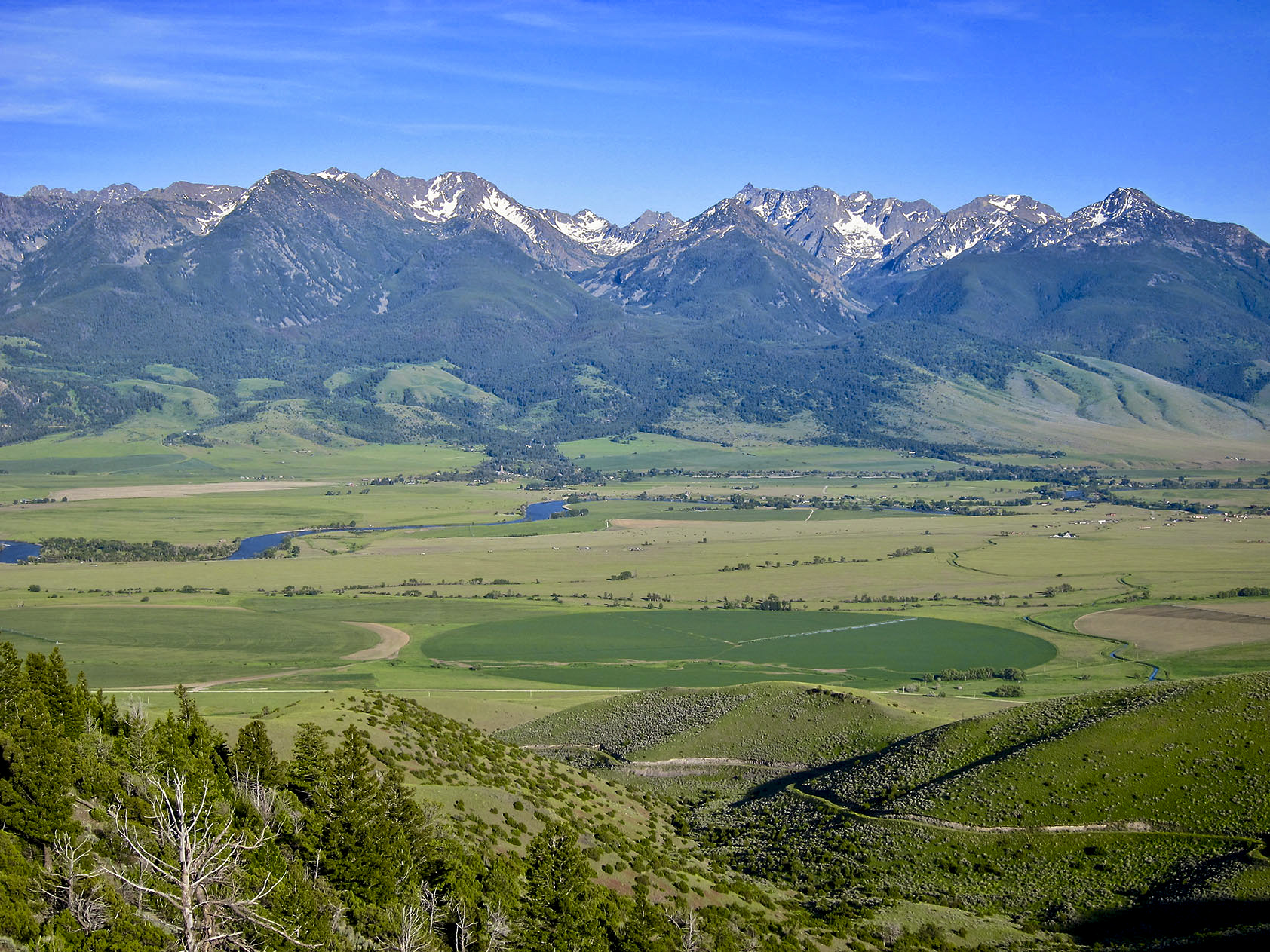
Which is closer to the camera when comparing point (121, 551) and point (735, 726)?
point (735, 726)

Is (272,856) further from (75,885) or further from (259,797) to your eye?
(75,885)

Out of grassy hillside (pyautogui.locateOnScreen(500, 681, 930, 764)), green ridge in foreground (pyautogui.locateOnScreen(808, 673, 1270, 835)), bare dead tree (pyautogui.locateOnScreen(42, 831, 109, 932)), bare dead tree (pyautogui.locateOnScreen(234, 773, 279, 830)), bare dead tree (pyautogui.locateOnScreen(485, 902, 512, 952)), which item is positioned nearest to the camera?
bare dead tree (pyautogui.locateOnScreen(42, 831, 109, 932))

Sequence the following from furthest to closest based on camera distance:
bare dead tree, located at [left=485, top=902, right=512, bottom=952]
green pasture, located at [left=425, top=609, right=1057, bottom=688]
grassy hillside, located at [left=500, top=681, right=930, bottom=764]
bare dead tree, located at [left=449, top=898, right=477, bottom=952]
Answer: green pasture, located at [left=425, top=609, right=1057, bottom=688] → grassy hillside, located at [left=500, top=681, right=930, bottom=764] → bare dead tree, located at [left=449, top=898, right=477, bottom=952] → bare dead tree, located at [left=485, top=902, right=512, bottom=952]

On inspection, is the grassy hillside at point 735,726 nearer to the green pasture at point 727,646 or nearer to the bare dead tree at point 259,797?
the green pasture at point 727,646

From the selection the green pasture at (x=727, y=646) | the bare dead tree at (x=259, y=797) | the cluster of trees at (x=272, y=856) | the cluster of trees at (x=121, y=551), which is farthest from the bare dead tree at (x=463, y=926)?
the cluster of trees at (x=121, y=551)

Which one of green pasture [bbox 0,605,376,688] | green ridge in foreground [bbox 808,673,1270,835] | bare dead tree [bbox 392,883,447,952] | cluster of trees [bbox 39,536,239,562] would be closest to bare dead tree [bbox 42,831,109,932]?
bare dead tree [bbox 392,883,447,952]

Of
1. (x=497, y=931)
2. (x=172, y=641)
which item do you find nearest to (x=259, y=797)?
(x=497, y=931)

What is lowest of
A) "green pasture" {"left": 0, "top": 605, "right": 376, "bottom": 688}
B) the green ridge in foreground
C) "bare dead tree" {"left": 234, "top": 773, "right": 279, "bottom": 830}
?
"green pasture" {"left": 0, "top": 605, "right": 376, "bottom": 688}

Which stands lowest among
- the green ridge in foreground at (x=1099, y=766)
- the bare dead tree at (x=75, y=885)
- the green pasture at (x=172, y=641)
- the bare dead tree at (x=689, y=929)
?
the green pasture at (x=172, y=641)

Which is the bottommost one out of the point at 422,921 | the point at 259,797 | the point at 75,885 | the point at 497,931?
the point at 497,931

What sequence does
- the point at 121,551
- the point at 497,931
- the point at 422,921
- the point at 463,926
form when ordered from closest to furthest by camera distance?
1. the point at 422,921
2. the point at 497,931
3. the point at 463,926
4. the point at 121,551

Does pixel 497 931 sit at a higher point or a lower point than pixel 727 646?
higher

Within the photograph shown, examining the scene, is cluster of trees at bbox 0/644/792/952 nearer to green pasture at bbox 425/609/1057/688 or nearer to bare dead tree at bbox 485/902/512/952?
bare dead tree at bbox 485/902/512/952

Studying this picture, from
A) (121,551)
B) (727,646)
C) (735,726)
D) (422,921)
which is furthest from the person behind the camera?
(121,551)
